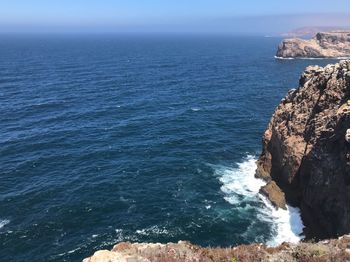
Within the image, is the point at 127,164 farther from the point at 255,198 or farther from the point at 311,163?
the point at 311,163

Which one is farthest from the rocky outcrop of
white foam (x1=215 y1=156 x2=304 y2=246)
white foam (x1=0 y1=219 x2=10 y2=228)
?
white foam (x1=0 y1=219 x2=10 y2=228)

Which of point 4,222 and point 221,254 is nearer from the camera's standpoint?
point 221,254

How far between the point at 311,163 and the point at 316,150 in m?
2.19

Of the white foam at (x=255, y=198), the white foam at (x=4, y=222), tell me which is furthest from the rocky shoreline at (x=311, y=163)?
the white foam at (x=4, y=222)

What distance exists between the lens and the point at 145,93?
118m

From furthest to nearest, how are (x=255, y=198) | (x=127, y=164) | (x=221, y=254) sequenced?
1. (x=127, y=164)
2. (x=255, y=198)
3. (x=221, y=254)

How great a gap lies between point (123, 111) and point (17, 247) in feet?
184

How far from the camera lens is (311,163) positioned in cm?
5197

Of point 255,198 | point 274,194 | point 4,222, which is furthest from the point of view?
point 255,198

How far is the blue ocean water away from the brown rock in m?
1.53

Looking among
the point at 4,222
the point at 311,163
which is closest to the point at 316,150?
the point at 311,163

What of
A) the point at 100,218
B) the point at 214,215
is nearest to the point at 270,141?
the point at 214,215

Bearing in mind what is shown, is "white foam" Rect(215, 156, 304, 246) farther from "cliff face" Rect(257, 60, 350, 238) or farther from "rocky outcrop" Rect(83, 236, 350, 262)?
"rocky outcrop" Rect(83, 236, 350, 262)

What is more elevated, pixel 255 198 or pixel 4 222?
pixel 4 222
